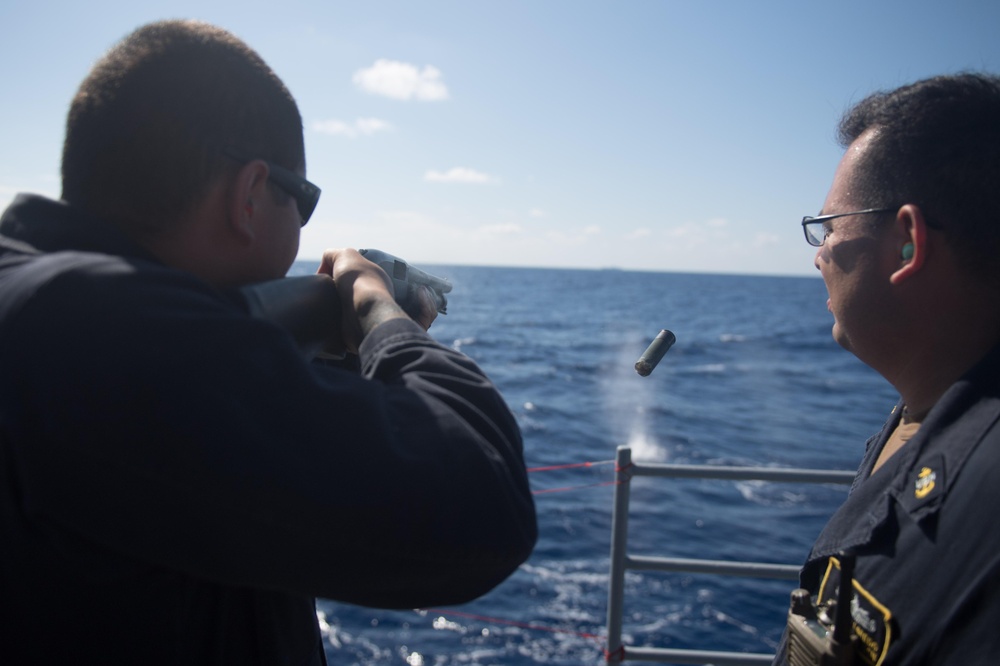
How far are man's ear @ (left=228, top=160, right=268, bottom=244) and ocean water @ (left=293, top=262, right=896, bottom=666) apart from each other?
3.03 metres

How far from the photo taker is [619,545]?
3.93m

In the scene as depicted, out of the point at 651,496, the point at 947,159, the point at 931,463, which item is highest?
the point at 947,159

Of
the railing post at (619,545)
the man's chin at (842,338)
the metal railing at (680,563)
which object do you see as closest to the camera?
the man's chin at (842,338)

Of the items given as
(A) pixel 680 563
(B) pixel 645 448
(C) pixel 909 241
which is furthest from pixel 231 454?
(B) pixel 645 448

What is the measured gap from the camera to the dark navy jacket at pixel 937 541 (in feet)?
4.37

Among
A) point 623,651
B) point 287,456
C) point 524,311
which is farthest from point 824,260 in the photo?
point 524,311

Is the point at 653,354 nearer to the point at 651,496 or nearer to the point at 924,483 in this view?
the point at 924,483

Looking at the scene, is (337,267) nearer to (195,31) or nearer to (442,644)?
(195,31)

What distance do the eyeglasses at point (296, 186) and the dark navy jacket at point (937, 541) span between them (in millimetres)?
1361

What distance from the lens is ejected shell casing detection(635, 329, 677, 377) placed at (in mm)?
1998

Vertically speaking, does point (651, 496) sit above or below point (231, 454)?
below

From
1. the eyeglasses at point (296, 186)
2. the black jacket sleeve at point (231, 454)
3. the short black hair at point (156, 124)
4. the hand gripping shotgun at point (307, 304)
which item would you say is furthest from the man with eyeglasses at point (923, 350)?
the short black hair at point (156, 124)

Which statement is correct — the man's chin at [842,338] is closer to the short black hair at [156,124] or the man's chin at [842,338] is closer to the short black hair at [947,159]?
the short black hair at [947,159]

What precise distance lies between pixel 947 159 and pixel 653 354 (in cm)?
84
